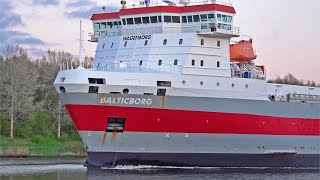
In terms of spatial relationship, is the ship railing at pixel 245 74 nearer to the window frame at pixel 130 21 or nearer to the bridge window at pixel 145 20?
the bridge window at pixel 145 20

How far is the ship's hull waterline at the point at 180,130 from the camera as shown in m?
42.8

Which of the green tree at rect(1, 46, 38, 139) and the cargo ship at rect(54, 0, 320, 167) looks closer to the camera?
the cargo ship at rect(54, 0, 320, 167)

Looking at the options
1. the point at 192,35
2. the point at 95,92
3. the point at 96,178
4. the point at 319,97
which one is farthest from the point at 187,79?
the point at 319,97

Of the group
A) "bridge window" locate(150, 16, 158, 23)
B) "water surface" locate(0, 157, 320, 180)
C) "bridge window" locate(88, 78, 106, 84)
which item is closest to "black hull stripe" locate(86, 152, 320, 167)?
"water surface" locate(0, 157, 320, 180)

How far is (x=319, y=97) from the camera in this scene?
52.6 meters

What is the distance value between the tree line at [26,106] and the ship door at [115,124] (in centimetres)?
2720

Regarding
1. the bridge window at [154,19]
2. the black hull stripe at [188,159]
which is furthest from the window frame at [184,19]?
the black hull stripe at [188,159]

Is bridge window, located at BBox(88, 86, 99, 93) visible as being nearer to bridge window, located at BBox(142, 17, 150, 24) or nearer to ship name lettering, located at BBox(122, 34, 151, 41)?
ship name lettering, located at BBox(122, 34, 151, 41)

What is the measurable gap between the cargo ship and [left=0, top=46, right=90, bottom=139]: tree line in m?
20.7

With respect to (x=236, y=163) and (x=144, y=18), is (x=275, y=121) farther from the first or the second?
(x=144, y=18)

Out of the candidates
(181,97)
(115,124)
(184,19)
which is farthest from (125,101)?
(184,19)

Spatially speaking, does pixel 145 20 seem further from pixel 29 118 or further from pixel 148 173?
pixel 29 118

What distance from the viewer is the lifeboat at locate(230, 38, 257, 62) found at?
161 ft

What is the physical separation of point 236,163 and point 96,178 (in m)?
11.0
